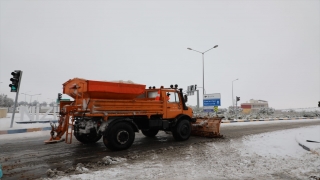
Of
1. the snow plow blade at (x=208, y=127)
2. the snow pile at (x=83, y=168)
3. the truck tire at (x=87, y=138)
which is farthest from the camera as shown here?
the snow plow blade at (x=208, y=127)

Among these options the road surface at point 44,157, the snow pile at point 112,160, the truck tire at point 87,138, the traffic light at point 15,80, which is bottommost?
the road surface at point 44,157

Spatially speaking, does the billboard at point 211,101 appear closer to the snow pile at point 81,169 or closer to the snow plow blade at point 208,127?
the snow plow blade at point 208,127

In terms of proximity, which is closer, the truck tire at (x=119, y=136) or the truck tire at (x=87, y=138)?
the truck tire at (x=119, y=136)

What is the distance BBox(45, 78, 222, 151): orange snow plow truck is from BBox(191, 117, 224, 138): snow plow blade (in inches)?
72.3

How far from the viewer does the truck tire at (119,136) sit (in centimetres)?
670

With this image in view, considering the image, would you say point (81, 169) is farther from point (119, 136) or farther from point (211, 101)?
point (211, 101)

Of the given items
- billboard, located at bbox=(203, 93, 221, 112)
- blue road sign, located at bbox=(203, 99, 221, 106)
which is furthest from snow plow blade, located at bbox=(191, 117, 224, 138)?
billboard, located at bbox=(203, 93, 221, 112)

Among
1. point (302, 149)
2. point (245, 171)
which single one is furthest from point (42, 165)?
point (302, 149)

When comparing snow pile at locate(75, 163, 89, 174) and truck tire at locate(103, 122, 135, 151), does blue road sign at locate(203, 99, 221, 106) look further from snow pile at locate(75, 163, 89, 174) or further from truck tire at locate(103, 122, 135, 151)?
snow pile at locate(75, 163, 89, 174)

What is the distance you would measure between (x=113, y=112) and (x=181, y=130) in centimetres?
350

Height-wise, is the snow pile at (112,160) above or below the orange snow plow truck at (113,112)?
below

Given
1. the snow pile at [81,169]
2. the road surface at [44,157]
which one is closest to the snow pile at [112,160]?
the road surface at [44,157]

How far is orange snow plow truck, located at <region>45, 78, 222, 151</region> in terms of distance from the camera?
6.71 meters

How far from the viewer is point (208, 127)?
34.2 feet
